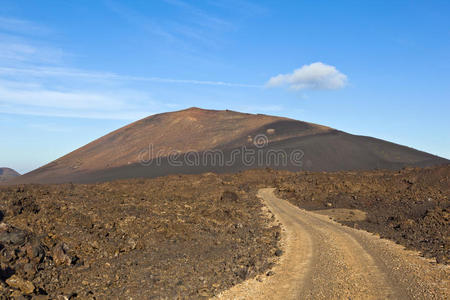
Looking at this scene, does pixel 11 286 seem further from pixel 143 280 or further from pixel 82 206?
pixel 82 206

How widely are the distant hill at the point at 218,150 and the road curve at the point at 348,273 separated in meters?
65.5

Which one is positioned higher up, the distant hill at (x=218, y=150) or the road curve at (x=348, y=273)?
the distant hill at (x=218, y=150)

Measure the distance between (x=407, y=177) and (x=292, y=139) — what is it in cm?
6534

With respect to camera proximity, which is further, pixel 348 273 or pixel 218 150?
pixel 218 150

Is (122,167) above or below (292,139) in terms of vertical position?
below

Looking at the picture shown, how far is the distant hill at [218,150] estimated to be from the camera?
86.5 meters

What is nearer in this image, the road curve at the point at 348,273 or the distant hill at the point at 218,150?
the road curve at the point at 348,273

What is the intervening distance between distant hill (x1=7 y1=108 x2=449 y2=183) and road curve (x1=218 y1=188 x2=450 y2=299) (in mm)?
65535

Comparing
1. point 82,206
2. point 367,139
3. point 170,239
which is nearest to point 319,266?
point 170,239

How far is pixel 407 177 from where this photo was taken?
3850 cm

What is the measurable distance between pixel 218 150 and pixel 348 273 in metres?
90.3

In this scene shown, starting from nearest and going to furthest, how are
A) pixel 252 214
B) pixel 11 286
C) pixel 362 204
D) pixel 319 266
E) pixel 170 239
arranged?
pixel 11 286, pixel 319 266, pixel 170 239, pixel 252 214, pixel 362 204

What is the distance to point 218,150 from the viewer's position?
335 ft

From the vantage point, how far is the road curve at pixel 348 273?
33.9 ft
